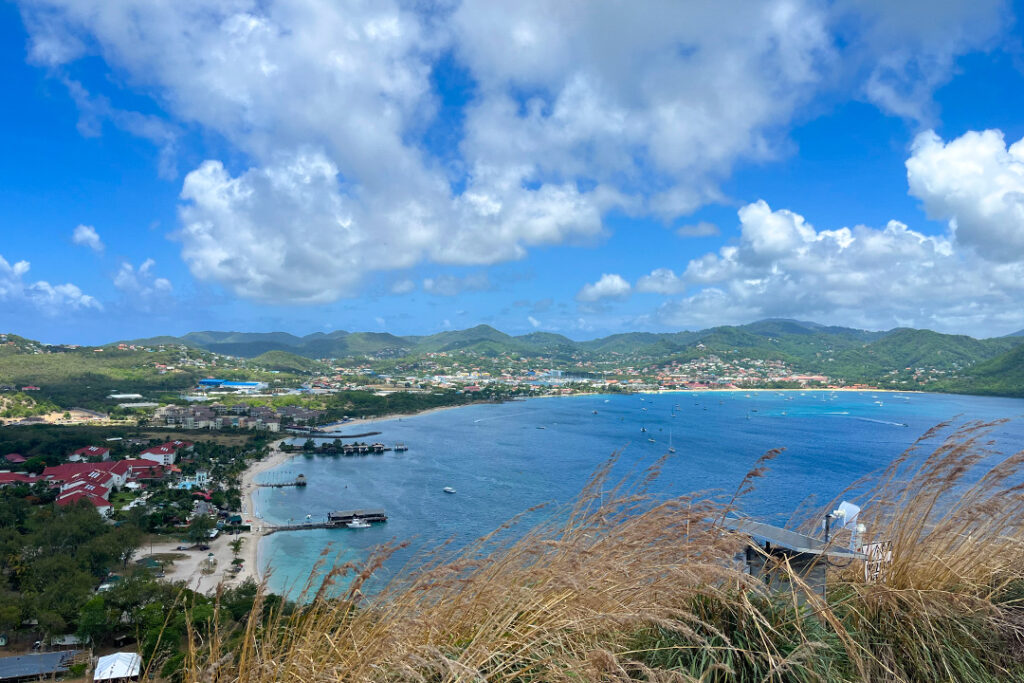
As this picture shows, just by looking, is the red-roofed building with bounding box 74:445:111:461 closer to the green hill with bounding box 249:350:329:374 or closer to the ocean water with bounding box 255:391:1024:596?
the ocean water with bounding box 255:391:1024:596

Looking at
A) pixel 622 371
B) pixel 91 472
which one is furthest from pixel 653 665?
pixel 622 371

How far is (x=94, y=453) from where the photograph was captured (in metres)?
25.1

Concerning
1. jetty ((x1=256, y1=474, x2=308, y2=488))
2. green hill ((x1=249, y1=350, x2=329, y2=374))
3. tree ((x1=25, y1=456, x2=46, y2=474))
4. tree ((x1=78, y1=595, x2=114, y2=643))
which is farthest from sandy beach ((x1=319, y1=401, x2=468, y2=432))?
green hill ((x1=249, y1=350, x2=329, y2=374))

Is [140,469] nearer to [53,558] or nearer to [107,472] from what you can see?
[107,472]

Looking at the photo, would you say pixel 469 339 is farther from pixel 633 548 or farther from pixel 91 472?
pixel 633 548

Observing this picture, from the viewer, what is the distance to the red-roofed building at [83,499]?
17.7 metres

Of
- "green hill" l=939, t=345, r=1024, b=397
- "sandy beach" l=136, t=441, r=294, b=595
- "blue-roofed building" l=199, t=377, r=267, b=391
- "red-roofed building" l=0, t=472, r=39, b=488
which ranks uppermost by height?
"green hill" l=939, t=345, r=1024, b=397

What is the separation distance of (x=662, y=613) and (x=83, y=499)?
21.8 m

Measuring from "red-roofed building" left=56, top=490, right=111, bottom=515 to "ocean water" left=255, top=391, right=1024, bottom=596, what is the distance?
485 cm

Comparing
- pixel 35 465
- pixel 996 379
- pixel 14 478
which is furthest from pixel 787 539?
pixel 996 379

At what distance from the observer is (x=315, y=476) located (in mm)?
27484

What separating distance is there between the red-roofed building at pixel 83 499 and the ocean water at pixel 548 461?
485 cm

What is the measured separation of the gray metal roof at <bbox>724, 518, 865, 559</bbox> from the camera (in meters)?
1.79

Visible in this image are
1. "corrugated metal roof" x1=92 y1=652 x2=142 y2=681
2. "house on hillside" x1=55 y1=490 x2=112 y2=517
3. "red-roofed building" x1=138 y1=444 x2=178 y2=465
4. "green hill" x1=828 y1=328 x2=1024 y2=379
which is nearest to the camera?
"corrugated metal roof" x1=92 y1=652 x2=142 y2=681
